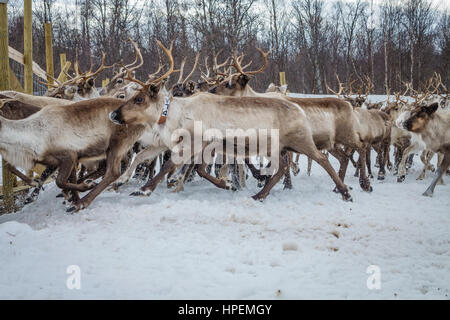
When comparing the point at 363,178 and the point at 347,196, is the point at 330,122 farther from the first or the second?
the point at 347,196

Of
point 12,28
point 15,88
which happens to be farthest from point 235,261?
point 12,28

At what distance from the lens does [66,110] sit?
4.53 meters

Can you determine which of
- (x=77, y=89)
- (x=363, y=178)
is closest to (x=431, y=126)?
(x=363, y=178)

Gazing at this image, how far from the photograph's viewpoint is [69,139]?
14.4ft

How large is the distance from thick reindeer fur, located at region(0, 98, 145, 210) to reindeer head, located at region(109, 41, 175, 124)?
236mm

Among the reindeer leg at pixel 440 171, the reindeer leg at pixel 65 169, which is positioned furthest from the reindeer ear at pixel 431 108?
the reindeer leg at pixel 65 169

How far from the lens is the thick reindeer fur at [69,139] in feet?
14.0

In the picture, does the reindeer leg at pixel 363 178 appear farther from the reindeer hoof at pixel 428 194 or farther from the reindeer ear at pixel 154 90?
the reindeer ear at pixel 154 90

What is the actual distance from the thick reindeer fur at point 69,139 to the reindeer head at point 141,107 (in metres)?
0.24

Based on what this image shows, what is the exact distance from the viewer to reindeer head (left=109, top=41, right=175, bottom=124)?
441cm

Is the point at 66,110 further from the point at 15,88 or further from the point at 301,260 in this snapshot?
the point at 301,260
